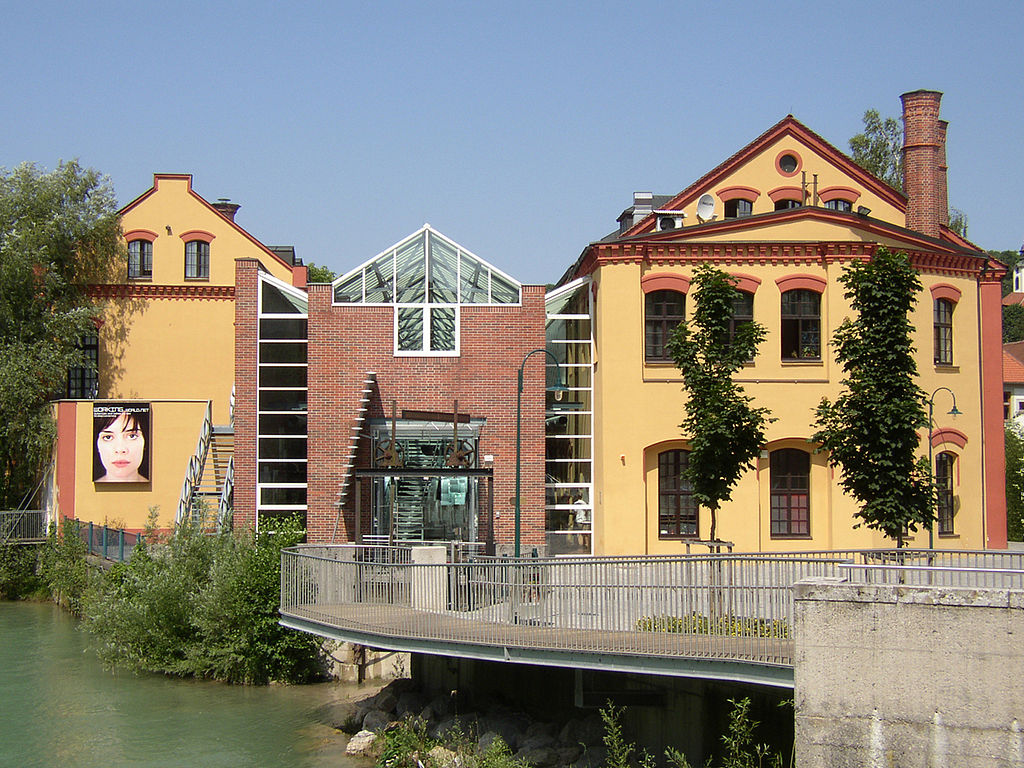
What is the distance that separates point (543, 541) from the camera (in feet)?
89.3

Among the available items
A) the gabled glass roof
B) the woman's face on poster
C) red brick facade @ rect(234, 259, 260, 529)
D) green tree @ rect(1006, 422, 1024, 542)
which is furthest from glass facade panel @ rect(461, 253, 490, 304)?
green tree @ rect(1006, 422, 1024, 542)

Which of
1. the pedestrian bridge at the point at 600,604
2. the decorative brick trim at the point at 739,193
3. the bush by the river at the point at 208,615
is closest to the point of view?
the pedestrian bridge at the point at 600,604

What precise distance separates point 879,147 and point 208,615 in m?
41.3

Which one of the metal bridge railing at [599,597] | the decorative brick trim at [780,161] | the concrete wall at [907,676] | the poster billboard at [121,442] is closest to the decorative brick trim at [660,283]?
the decorative brick trim at [780,161]

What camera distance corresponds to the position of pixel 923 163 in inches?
1195

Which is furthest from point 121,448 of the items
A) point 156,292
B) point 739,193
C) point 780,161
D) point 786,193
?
point 780,161

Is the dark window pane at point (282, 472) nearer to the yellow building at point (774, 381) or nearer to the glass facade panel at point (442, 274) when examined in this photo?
the glass facade panel at point (442, 274)

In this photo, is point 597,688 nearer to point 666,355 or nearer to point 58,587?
point 666,355

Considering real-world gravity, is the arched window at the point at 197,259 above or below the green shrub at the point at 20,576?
above

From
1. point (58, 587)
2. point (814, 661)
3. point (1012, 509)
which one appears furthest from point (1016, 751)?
point (1012, 509)

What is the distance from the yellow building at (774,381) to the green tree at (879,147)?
24.7 meters

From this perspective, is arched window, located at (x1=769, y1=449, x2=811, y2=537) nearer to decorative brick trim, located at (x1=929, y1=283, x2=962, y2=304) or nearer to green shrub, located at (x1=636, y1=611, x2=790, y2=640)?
decorative brick trim, located at (x1=929, y1=283, x2=962, y2=304)

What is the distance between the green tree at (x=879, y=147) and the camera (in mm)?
53688

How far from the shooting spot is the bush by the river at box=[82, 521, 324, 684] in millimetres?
22984
